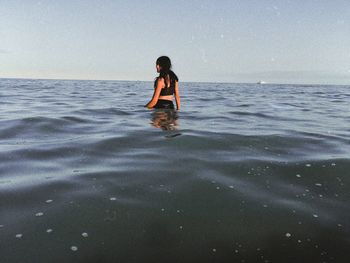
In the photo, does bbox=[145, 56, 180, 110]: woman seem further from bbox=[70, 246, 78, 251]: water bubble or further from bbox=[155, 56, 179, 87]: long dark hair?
bbox=[70, 246, 78, 251]: water bubble

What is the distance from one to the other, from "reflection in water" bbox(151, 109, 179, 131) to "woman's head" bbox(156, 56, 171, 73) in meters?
1.47

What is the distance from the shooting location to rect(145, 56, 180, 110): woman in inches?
394

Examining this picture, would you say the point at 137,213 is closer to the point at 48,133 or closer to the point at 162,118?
the point at 48,133

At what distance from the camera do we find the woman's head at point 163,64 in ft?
32.4

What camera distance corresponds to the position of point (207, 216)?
11.6 feet

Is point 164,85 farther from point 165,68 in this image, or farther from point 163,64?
point 163,64

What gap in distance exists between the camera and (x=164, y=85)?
10.6 metres

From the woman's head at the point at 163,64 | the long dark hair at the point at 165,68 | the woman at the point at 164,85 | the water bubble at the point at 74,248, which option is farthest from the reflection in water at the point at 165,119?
the water bubble at the point at 74,248

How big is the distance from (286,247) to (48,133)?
6311 mm

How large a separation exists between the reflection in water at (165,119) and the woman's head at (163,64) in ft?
4.82

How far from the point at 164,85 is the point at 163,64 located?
82cm

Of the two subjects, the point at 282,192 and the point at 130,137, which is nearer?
the point at 282,192

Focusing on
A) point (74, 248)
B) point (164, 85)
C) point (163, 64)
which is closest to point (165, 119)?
point (164, 85)

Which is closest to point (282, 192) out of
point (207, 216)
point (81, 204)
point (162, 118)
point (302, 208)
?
point (302, 208)
